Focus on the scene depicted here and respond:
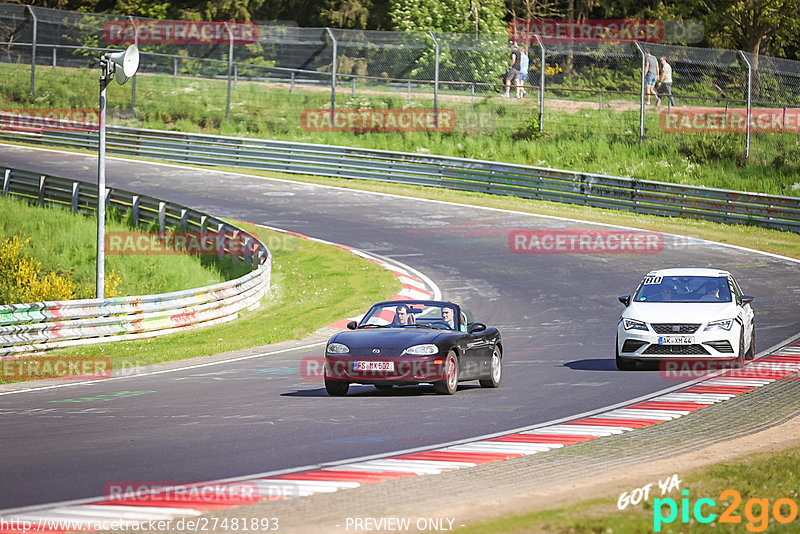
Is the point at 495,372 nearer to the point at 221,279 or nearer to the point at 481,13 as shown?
the point at 221,279

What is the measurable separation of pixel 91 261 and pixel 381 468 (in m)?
20.9

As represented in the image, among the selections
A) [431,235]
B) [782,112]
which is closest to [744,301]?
[431,235]

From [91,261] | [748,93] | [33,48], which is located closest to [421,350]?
[91,261]

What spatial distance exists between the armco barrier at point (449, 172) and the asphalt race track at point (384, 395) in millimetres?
3766

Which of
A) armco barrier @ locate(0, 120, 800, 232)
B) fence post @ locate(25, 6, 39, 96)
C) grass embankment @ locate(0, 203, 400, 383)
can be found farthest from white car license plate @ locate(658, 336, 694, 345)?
fence post @ locate(25, 6, 39, 96)

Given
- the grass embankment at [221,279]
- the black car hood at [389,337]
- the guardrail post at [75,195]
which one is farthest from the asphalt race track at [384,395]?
the guardrail post at [75,195]

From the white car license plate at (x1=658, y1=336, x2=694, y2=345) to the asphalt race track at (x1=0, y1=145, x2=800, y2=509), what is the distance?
1.73ft

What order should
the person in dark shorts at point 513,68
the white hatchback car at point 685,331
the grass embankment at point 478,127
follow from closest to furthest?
1. the white hatchback car at point 685,331
2. the grass embankment at point 478,127
3. the person in dark shorts at point 513,68

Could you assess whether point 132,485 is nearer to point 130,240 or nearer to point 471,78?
point 130,240

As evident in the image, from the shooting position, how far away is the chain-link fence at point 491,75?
37406mm

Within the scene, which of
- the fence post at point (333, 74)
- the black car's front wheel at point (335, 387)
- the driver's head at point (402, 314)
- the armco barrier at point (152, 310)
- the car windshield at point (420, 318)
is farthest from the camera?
the fence post at point (333, 74)

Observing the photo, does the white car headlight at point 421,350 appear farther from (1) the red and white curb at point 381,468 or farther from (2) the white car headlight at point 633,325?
(2) the white car headlight at point 633,325

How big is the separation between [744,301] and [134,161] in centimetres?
3172

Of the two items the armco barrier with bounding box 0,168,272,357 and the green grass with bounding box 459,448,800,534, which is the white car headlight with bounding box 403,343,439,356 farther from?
the armco barrier with bounding box 0,168,272,357
